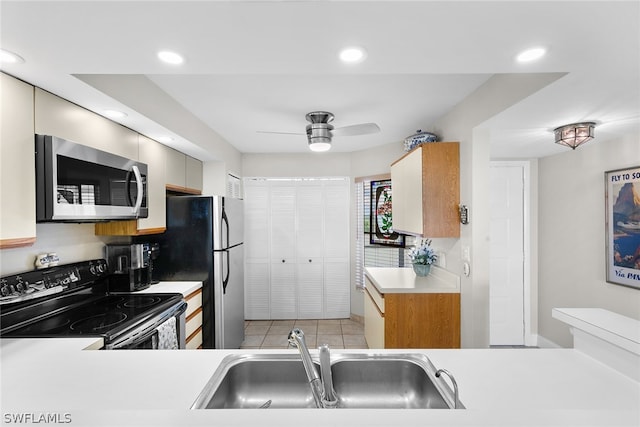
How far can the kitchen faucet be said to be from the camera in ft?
3.65

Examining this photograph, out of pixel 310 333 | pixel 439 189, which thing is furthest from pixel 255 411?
pixel 310 333

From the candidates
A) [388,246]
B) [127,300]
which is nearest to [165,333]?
[127,300]

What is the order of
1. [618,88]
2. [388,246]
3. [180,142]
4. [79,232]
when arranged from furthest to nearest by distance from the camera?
[388,246], [180,142], [79,232], [618,88]

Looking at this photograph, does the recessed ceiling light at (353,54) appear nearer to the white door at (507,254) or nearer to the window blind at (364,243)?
the white door at (507,254)

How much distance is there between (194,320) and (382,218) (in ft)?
8.37

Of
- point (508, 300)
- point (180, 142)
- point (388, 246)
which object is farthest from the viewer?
point (388, 246)

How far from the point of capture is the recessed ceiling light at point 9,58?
1.23m

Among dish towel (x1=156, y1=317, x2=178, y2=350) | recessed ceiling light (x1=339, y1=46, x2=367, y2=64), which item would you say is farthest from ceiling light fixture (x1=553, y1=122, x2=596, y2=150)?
dish towel (x1=156, y1=317, x2=178, y2=350)

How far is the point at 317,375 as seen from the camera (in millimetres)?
1132

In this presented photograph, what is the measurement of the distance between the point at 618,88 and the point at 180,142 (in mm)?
3013

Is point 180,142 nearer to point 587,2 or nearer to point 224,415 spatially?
point 224,415

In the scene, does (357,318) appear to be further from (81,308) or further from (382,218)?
(81,308)

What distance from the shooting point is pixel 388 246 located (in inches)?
161

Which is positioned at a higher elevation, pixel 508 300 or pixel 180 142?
pixel 180 142
